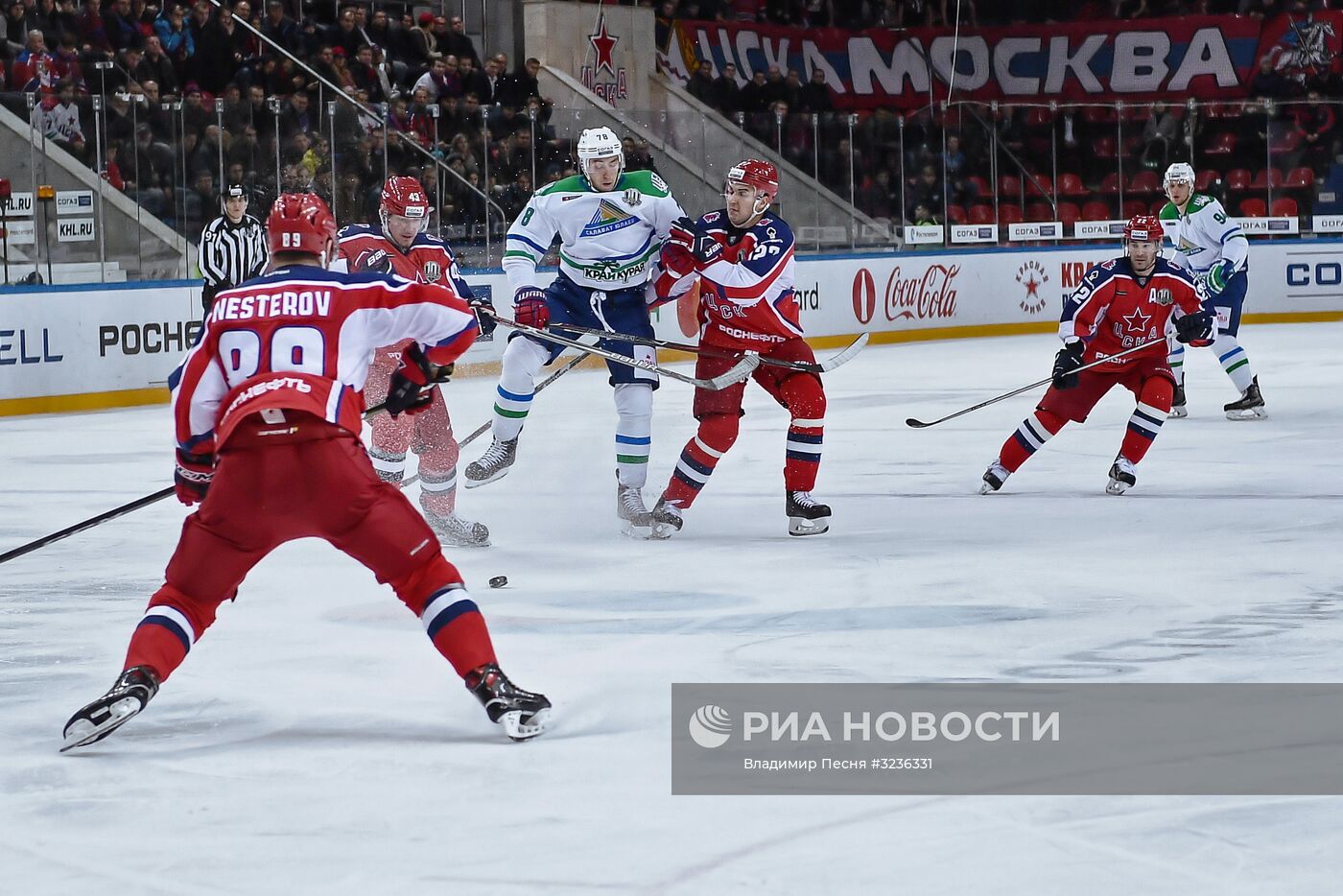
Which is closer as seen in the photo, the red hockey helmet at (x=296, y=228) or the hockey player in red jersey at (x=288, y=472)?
the hockey player in red jersey at (x=288, y=472)

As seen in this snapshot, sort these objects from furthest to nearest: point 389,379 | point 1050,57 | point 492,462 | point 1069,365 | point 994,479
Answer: point 1050,57, point 994,479, point 1069,365, point 492,462, point 389,379

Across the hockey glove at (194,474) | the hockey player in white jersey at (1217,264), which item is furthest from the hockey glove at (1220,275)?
the hockey glove at (194,474)

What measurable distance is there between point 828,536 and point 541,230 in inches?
56.2

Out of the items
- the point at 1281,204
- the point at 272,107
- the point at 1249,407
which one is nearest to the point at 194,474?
the point at 1249,407

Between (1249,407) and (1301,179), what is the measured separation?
25.6 feet

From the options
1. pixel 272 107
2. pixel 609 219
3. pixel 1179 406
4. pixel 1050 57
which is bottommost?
pixel 1179 406

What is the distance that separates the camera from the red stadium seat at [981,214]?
50.1 feet

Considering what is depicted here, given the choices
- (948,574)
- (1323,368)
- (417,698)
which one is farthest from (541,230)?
(1323,368)

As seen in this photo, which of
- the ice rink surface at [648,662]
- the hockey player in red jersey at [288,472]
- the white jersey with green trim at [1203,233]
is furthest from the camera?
the white jersey with green trim at [1203,233]

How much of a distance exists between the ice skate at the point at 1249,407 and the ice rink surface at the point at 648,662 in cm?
90

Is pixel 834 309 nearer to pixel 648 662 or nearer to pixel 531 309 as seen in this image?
pixel 531 309

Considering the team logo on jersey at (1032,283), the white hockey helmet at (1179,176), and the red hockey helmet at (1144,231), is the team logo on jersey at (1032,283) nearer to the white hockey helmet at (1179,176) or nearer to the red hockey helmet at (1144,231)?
the white hockey helmet at (1179,176)

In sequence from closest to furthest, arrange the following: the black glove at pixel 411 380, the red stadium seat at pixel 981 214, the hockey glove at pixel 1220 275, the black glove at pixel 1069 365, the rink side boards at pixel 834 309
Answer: the black glove at pixel 411 380, the black glove at pixel 1069 365, the hockey glove at pixel 1220 275, the rink side boards at pixel 834 309, the red stadium seat at pixel 981 214

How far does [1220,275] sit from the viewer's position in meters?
9.44
